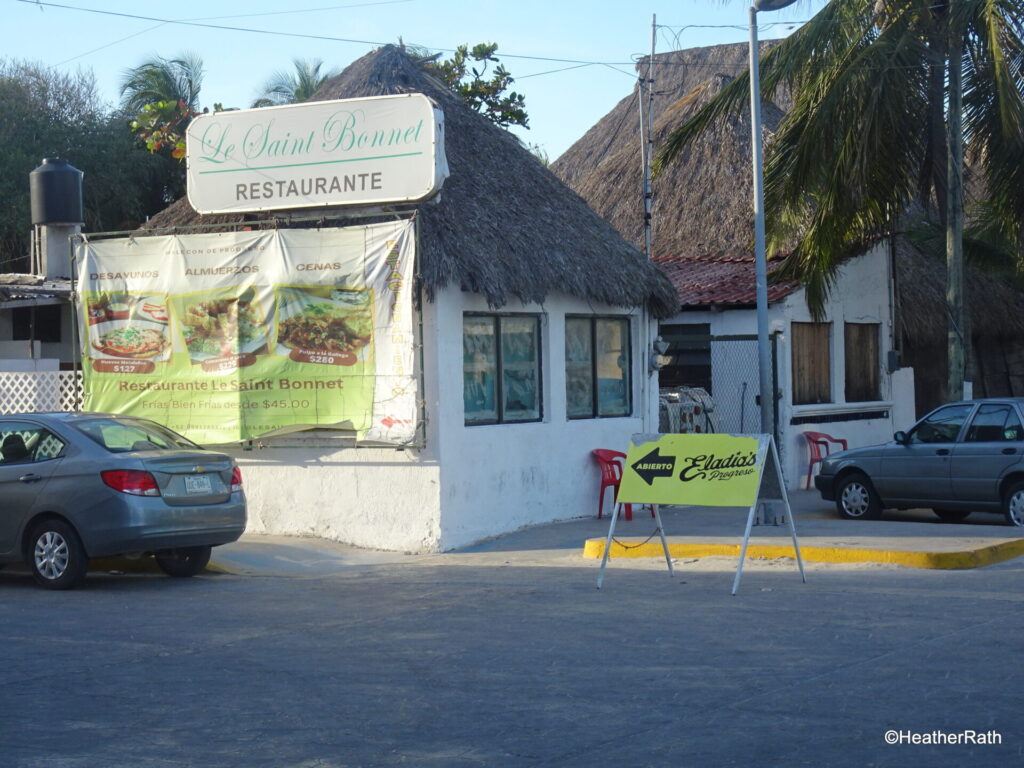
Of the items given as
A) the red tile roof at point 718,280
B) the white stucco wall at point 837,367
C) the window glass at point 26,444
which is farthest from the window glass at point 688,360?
the window glass at point 26,444

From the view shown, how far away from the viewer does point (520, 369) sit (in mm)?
15289

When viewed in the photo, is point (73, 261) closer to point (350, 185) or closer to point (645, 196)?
point (350, 185)

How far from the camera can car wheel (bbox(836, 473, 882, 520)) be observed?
16203 mm

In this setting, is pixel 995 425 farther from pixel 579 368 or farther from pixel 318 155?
pixel 318 155

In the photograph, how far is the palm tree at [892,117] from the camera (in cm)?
1756

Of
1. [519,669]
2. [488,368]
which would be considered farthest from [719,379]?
[519,669]

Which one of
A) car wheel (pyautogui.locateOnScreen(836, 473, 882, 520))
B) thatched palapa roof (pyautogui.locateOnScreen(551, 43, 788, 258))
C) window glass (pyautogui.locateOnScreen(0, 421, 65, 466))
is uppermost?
thatched palapa roof (pyautogui.locateOnScreen(551, 43, 788, 258))

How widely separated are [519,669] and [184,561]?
5643mm

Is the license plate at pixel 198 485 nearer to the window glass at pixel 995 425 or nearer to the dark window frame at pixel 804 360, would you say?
the window glass at pixel 995 425

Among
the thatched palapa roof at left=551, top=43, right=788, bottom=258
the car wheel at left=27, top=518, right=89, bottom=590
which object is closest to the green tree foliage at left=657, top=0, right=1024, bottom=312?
the thatched palapa roof at left=551, top=43, right=788, bottom=258

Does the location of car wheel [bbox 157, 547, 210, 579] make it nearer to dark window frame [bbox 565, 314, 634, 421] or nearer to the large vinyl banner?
the large vinyl banner

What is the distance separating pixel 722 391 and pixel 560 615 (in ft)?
35.9

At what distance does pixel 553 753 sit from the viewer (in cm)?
600

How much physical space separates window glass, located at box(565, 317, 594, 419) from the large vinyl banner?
290cm
